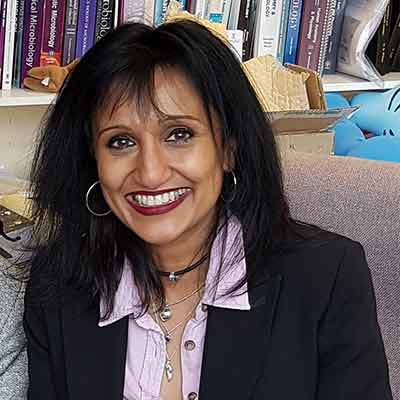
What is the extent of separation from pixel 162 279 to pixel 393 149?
778 millimetres

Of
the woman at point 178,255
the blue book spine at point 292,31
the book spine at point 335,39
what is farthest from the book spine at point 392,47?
the woman at point 178,255

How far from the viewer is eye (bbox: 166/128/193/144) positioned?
1072mm

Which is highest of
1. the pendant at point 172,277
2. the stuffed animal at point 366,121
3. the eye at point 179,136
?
the eye at point 179,136

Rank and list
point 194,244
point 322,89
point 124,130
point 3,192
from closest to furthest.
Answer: point 124,130
point 194,244
point 3,192
point 322,89

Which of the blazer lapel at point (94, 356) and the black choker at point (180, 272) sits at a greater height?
the black choker at point (180, 272)

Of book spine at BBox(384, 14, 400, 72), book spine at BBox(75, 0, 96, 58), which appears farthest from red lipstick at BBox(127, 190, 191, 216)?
book spine at BBox(384, 14, 400, 72)

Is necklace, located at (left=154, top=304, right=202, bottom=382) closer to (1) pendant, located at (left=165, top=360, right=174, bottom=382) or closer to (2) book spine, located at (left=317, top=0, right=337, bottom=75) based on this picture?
(1) pendant, located at (left=165, top=360, right=174, bottom=382)

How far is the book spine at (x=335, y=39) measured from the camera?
1.97 metres

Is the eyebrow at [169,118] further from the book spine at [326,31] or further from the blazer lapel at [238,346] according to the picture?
the book spine at [326,31]

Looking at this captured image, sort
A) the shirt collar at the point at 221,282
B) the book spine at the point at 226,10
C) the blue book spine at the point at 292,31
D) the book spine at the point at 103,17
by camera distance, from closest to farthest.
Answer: the shirt collar at the point at 221,282 < the book spine at the point at 103,17 < the book spine at the point at 226,10 < the blue book spine at the point at 292,31

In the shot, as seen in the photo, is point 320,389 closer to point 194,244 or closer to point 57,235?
point 194,244

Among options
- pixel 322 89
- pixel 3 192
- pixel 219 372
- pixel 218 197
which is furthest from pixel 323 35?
pixel 219 372

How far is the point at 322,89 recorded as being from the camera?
5.89 ft

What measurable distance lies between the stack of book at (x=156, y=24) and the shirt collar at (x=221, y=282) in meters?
0.51
